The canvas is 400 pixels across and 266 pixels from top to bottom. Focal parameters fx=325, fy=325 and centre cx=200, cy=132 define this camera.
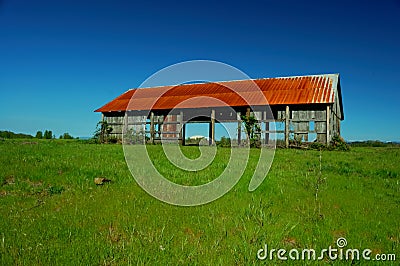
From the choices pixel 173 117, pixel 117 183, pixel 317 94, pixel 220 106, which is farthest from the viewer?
pixel 173 117

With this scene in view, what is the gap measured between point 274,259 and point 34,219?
13.7ft

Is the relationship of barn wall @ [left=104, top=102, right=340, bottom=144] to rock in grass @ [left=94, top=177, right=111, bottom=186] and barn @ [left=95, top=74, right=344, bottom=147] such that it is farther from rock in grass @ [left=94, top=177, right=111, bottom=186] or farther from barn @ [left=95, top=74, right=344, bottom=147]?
rock in grass @ [left=94, top=177, right=111, bottom=186]

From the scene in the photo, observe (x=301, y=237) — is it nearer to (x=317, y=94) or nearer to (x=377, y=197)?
(x=377, y=197)

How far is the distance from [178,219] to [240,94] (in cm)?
2380

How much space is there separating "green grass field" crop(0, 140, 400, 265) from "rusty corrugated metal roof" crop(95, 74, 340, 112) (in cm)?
1679

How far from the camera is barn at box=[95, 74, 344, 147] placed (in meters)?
24.8

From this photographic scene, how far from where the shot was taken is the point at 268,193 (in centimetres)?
762

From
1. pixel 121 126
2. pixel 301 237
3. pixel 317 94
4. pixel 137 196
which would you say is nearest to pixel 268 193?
pixel 301 237

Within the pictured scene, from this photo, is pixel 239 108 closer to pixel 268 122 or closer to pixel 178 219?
pixel 268 122

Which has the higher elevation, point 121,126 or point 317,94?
point 317,94

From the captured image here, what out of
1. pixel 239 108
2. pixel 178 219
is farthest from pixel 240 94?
pixel 178 219

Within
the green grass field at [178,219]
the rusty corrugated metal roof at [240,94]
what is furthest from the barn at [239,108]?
the green grass field at [178,219]

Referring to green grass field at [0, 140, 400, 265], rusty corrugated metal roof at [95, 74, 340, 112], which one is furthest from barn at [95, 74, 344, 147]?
green grass field at [0, 140, 400, 265]

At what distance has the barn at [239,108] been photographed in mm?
24781
